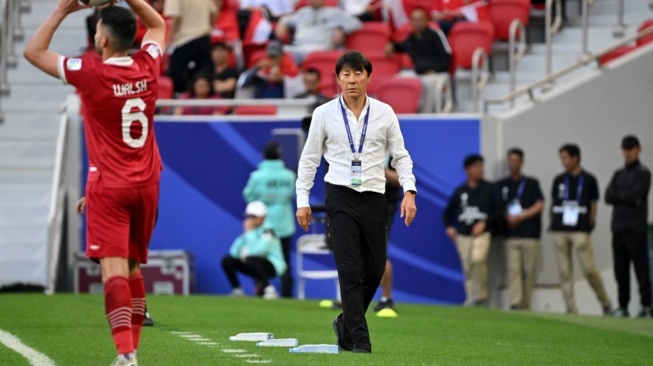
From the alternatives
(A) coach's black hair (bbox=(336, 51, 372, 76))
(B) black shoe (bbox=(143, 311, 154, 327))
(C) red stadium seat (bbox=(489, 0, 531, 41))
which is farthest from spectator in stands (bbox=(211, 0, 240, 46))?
(A) coach's black hair (bbox=(336, 51, 372, 76))

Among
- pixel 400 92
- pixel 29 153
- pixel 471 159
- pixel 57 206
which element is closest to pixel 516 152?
pixel 471 159

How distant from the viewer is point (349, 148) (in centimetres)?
990

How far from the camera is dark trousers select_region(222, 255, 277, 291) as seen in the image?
19.0 m

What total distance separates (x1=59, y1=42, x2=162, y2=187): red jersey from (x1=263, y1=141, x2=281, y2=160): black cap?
11.0m

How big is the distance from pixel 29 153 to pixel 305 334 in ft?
33.0

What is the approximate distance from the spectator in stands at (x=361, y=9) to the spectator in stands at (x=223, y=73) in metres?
2.72

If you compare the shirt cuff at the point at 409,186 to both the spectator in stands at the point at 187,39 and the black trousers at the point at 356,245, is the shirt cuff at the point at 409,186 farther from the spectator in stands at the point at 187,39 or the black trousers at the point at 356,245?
the spectator in stands at the point at 187,39

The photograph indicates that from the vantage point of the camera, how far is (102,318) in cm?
1332

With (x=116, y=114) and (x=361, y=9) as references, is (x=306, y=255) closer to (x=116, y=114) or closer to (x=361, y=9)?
(x=361, y=9)

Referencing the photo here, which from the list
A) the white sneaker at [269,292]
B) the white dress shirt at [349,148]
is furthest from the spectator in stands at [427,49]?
the white dress shirt at [349,148]

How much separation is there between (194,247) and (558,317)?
5.84 metres

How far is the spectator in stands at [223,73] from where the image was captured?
21.1 metres

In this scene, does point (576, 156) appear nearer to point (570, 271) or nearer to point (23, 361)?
point (570, 271)

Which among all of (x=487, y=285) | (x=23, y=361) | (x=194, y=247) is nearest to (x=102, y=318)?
(x=23, y=361)
